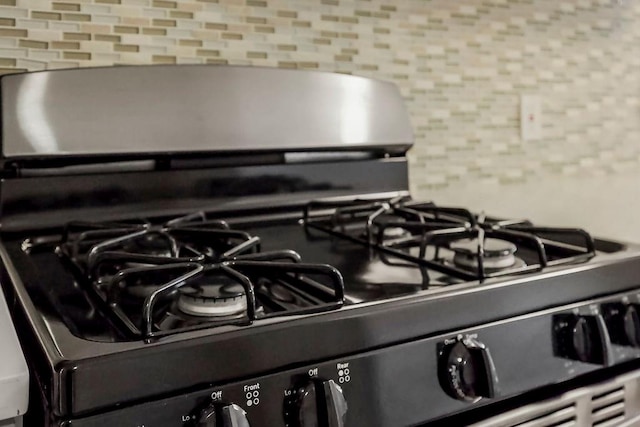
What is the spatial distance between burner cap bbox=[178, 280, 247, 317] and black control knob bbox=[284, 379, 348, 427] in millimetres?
103

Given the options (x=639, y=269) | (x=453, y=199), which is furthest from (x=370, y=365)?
(x=453, y=199)

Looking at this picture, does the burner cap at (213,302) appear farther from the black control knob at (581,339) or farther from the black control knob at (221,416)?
the black control knob at (581,339)

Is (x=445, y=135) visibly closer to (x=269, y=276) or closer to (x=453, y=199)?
(x=453, y=199)

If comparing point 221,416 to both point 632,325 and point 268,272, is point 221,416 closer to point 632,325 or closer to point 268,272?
point 268,272

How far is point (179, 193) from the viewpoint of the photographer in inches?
39.3

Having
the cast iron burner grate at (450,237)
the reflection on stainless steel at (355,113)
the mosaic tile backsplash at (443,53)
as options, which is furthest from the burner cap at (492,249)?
the mosaic tile backsplash at (443,53)

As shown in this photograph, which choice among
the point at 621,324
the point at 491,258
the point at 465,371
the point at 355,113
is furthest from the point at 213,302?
the point at 355,113

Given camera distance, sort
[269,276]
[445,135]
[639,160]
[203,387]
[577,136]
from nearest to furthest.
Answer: [203,387] < [269,276] < [445,135] < [577,136] < [639,160]

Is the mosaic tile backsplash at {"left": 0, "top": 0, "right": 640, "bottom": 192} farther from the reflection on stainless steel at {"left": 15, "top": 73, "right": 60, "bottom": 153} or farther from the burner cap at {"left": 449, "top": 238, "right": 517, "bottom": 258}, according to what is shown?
the burner cap at {"left": 449, "top": 238, "right": 517, "bottom": 258}

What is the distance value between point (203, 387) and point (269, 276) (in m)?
0.22

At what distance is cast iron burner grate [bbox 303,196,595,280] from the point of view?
0.79 m

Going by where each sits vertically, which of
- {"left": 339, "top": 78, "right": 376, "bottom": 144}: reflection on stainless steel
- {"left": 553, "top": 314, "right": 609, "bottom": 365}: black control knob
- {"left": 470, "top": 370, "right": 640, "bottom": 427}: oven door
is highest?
{"left": 339, "top": 78, "right": 376, "bottom": 144}: reflection on stainless steel

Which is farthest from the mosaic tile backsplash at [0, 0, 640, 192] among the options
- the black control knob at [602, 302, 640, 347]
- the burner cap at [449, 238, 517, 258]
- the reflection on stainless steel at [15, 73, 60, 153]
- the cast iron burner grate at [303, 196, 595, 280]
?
the black control knob at [602, 302, 640, 347]

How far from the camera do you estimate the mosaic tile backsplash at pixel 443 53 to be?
3.30ft
